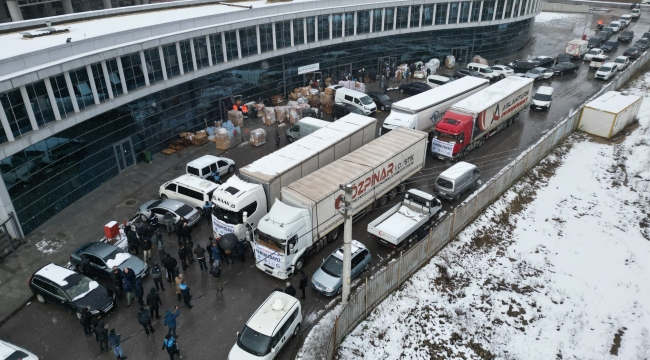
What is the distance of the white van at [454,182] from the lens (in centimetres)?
2420

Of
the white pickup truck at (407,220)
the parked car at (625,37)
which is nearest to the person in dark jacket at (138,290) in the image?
the white pickup truck at (407,220)

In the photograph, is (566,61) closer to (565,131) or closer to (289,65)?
(565,131)

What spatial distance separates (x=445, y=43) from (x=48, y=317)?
43.3 metres

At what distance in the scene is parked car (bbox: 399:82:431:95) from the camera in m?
40.8

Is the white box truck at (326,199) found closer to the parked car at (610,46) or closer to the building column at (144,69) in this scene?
the building column at (144,69)

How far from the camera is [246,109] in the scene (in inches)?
1380

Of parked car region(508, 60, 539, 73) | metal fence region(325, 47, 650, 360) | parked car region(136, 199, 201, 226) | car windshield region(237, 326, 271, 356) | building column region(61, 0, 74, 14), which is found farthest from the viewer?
building column region(61, 0, 74, 14)

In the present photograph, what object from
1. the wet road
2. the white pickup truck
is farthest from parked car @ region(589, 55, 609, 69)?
the white pickup truck

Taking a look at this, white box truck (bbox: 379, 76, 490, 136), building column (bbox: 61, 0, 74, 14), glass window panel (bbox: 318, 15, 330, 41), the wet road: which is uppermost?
building column (bbox: 61, 0, 74, 14)

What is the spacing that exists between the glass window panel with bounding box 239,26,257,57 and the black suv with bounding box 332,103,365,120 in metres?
7.58

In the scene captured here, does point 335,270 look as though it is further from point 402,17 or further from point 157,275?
point 402,17

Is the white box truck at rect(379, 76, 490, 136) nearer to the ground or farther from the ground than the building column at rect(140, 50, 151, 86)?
nearer to the ground

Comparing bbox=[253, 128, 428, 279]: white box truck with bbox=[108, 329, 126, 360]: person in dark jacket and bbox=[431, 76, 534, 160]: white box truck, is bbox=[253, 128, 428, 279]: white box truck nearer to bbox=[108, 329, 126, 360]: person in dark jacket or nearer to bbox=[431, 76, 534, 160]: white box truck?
bbox=[431, 76, 534, 160]: white box truck

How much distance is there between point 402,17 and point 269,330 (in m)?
36.3
